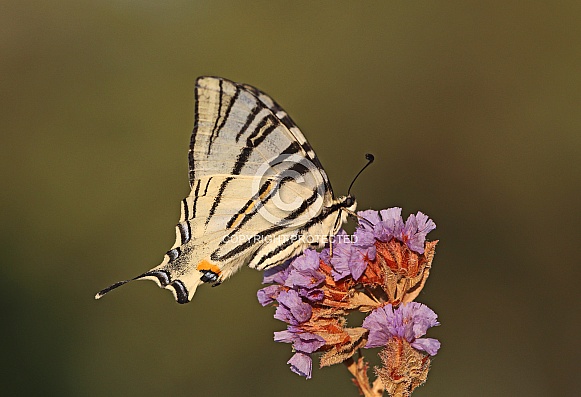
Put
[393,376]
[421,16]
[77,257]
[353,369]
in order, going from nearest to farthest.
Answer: [393,376] → [353,369] → [77,257] → [421,16]

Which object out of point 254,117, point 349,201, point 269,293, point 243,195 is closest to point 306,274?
point 269,293

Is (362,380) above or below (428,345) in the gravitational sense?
below

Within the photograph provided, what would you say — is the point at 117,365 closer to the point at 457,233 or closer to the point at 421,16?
the point at 457,233

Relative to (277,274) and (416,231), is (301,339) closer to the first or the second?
(277,274)

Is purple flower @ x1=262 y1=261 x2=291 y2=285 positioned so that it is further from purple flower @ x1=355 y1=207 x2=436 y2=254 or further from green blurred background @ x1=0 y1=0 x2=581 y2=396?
green blurred background @ x1=0 y1=0 x2=581 y2=396

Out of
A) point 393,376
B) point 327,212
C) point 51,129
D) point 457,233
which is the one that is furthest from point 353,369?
point 51,129

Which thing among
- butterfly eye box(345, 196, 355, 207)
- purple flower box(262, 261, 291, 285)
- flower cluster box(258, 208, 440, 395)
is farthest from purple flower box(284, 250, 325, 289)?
butterfly eye box(345, 196, 355, 207)
